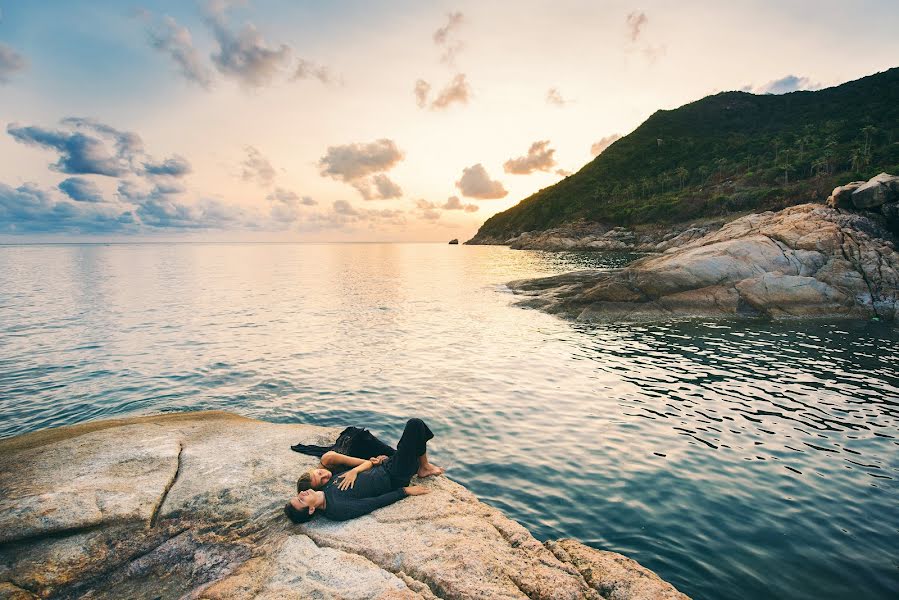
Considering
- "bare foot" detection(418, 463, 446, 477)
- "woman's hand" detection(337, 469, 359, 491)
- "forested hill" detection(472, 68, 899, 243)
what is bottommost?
"bare foot" detection(418, 463, 446, 477)

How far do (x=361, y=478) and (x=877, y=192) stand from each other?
41992mm

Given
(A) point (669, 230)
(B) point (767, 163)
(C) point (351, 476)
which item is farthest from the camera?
(B) point (767, 163)

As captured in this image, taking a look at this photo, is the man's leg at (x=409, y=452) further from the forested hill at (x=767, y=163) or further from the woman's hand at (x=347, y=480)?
the forested hill at (x=767, y=163)

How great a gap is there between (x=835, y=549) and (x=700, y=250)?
28.8 meters

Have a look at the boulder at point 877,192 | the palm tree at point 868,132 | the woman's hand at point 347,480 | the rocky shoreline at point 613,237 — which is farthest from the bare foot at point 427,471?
the palm tree at point 868,132

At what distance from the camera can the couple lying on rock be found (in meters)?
8.09

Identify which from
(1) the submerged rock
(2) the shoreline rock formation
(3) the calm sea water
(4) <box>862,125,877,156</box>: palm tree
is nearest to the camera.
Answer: (2) the shoreline rock formation

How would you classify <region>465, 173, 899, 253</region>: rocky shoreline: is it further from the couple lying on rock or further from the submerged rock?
the couple lying on rock

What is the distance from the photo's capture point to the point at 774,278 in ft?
100

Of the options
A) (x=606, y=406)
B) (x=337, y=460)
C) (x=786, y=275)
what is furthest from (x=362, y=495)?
(x=786, y=275)

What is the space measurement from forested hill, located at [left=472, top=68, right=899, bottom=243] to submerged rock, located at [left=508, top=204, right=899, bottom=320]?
291ft

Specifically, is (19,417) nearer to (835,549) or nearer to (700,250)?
(835,549)

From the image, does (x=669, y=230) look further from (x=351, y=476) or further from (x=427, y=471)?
(x=351, y=476)

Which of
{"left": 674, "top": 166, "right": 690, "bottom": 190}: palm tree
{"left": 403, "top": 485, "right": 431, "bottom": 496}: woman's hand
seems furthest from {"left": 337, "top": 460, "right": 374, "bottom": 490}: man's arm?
{"left": 674, "top": 166, "right": 690, "bottom": 190}: palm tree
